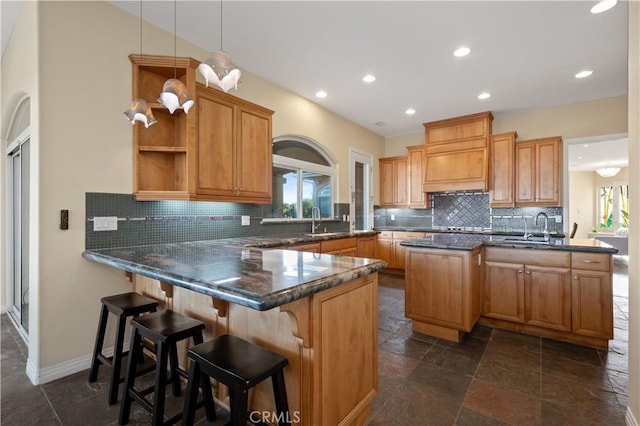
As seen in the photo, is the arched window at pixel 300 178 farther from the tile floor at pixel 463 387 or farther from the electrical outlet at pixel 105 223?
the tile floor at pixel 463 387

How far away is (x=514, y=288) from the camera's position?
9.81 ft

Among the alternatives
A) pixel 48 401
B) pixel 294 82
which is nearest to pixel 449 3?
pixel 294 82

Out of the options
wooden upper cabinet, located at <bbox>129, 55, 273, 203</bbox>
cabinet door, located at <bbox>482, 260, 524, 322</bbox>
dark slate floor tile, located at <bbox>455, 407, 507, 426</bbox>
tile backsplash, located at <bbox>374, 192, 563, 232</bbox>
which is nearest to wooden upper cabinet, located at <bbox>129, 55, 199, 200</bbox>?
wooden upper cabinet, located at <bbox>129, 55, 273, 203</bbox>

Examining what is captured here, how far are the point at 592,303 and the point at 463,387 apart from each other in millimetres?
1628

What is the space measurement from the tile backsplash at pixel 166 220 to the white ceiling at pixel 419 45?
1669mm

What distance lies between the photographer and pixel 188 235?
297 cm

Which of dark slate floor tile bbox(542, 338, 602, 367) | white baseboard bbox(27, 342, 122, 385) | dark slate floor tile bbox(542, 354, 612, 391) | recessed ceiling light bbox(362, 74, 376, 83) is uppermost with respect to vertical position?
recessed ceiling light bbox(362, 74, 376, 83)

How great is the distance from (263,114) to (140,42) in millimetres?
1274

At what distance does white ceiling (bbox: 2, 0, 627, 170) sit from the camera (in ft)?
8.16

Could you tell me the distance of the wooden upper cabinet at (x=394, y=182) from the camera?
6062 millimetres

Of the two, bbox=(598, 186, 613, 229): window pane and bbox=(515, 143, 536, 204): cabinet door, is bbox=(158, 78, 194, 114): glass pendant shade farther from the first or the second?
bbox=(598, 186, 613, 229): window pane

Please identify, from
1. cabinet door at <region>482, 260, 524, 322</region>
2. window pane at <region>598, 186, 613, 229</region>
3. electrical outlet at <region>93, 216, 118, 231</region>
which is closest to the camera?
electrical outlet at <region>93, 216, 118, 231</region>

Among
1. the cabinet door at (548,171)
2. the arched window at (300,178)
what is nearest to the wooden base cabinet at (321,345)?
the arched window at (300,178)

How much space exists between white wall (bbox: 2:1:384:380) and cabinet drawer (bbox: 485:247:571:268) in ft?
11.7
